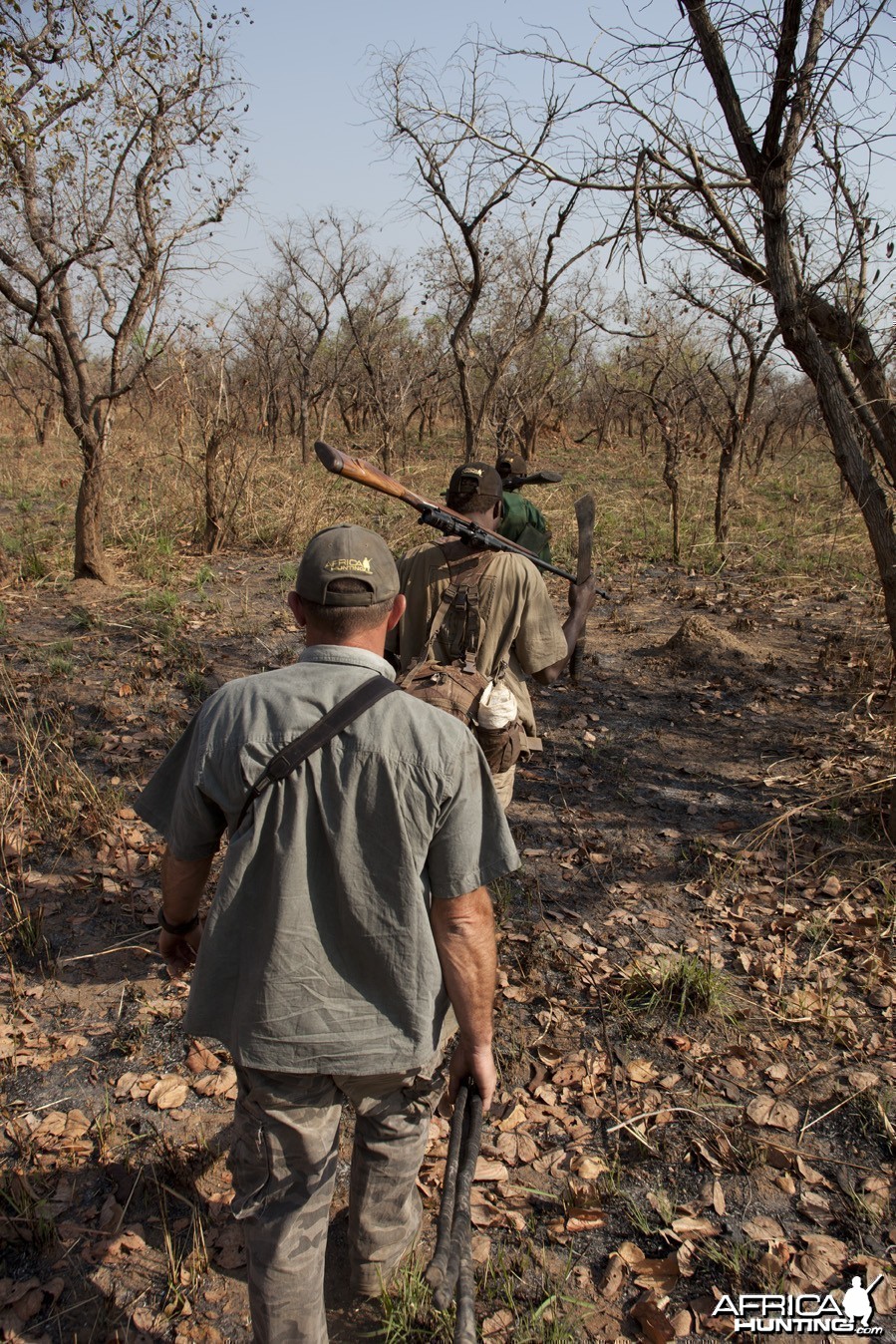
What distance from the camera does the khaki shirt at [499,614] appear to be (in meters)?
3.18

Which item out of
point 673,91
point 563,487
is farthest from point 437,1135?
point 563,487

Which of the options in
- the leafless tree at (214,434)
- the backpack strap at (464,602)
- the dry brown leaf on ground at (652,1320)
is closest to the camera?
the dry brown leaf on ground at (652,1320)

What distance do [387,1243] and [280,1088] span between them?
63 cm

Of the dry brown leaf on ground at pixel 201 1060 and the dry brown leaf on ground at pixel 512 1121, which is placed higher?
the dry brown leaf on ground at pixel 201 1060

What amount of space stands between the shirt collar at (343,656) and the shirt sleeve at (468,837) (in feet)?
0.78

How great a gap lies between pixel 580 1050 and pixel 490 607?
1.66 m

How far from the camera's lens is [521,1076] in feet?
9.97

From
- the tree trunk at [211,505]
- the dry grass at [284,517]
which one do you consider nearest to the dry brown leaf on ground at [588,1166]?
the dry grass at [284,517]

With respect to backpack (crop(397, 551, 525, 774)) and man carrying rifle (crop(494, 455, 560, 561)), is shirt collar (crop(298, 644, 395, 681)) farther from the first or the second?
man carrying rifle (crop(494, 455, 560, 561))

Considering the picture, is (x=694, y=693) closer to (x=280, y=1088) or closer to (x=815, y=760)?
(x=815, y=760)

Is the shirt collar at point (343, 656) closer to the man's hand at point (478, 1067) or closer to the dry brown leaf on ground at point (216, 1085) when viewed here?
the man's hand at point (478, 1067)

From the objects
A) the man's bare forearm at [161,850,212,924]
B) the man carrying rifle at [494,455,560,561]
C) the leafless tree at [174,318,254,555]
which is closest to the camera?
the man's bare forearm at [161,850,212,924]

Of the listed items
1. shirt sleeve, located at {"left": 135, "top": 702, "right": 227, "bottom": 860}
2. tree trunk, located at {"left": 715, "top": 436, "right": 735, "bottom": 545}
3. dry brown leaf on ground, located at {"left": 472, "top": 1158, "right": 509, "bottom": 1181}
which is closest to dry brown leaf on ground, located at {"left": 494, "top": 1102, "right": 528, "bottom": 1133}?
dry brown leaf on ground, located at {"left": 472, "top": 1158, "right": 509, "bottom": 1181}

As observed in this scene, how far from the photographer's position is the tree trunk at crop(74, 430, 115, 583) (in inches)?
302
